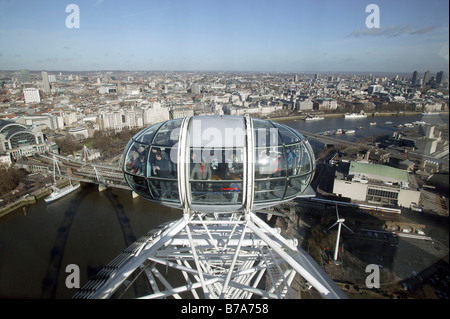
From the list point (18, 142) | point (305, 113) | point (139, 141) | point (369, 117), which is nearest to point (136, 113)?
point (18, 142)

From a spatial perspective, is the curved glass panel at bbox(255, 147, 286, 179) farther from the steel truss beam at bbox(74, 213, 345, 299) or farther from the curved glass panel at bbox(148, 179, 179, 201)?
the curved glass panel at bbox(148, 179, 179, 201)

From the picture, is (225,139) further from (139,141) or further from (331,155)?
(331,155)

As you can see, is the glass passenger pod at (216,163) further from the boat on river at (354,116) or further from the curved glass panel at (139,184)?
the boat on river at (354,116)

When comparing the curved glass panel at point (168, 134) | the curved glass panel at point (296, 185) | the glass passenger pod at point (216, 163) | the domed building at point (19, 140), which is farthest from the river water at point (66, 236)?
the domed building at point (19, 140)

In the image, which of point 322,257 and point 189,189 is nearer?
point 189,189
